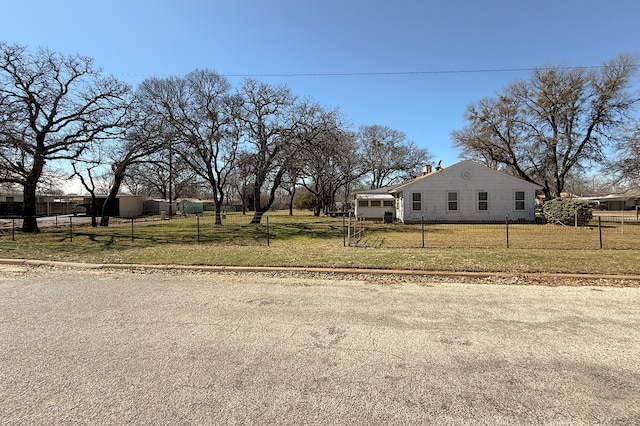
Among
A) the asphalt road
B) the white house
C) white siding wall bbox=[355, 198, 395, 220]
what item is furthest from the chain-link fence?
white siding wall bbox=[355, 198, 395, 220]

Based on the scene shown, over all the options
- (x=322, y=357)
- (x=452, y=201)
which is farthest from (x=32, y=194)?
(x=452, y=201)

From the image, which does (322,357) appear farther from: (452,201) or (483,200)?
(483,200)

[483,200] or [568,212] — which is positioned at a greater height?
[483,200]

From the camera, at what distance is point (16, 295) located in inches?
233

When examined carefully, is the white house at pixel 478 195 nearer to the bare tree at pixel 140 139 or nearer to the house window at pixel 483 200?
the house window at pixel 483 200

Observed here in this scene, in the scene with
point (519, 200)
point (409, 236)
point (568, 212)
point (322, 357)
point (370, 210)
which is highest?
point (519, 200)

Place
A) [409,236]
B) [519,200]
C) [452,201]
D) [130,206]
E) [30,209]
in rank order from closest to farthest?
[409,236] → [30,209] → [519,200] → [452,201] → [130,206]

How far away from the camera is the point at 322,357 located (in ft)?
11.2

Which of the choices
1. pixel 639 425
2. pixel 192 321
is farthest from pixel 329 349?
pixel 639 425

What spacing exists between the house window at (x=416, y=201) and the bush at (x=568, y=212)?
8402 mm

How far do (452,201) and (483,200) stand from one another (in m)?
2.15

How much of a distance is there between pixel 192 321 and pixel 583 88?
35.2 metres

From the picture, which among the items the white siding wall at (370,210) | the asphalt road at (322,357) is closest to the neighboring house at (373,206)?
the white siding wall at (370,210)

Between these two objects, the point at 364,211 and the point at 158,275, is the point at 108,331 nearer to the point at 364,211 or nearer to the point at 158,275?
the point at 158,275
